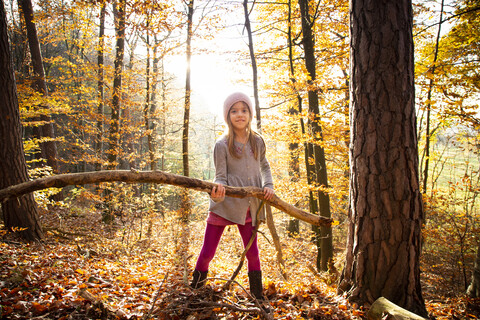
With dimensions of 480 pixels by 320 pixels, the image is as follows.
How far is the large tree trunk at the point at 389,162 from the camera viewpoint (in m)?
2.18

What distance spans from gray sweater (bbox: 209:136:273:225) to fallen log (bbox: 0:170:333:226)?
34cm

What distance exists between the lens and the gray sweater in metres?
2.74

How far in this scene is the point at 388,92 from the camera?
221cm

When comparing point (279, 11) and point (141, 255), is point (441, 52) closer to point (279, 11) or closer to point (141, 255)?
point (279, 11)

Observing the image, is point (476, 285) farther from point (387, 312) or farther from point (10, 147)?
point (10, 147)


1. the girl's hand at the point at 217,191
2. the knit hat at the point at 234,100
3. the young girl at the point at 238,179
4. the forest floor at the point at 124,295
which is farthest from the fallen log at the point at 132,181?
the knit hat at the point at 234,100

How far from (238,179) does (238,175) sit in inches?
2.0

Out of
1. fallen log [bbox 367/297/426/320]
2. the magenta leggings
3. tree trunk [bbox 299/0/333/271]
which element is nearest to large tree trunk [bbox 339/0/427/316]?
fallen log [bbox 367/297/426/320]

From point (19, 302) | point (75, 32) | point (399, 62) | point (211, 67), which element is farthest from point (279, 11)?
point (75, 32)

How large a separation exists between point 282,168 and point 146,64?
8476 millimetres

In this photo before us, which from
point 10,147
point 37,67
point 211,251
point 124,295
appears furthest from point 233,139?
point 37,67

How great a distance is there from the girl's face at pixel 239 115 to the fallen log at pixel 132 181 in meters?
0.82

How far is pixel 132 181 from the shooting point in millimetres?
2279

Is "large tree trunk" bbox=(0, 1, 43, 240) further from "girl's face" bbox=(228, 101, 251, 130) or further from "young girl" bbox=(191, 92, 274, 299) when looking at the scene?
"girl's face" bbox=(228, 101, 251, 130)
